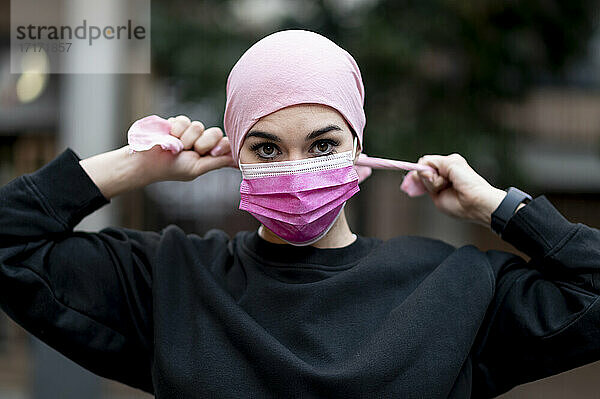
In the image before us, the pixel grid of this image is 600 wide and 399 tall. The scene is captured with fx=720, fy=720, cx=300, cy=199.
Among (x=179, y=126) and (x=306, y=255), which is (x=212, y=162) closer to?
(x=179, y=126)

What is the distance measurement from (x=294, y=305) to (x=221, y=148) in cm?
54

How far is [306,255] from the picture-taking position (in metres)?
2.00

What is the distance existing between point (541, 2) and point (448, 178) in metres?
3.54

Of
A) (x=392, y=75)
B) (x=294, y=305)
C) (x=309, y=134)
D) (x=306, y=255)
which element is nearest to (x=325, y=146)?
(x=309, y=134)

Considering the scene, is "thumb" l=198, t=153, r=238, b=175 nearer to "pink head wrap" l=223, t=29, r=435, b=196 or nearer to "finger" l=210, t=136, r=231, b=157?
"finger" l=210, t=136, r=231, b=157

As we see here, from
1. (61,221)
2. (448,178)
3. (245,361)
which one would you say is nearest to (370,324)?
(245,361)

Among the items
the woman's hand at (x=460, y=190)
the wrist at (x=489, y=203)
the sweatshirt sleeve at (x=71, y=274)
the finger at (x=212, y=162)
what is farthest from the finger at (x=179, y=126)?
the wrist at (x=489, y=203)

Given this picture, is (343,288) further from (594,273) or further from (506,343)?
(594,273)

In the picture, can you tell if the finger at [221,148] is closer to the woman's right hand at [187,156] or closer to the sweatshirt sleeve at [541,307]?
the woman's right hand at [187,156]

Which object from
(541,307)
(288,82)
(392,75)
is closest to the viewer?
(288,82)

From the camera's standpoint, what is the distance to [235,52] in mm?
5113

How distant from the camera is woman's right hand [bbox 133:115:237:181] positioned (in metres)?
2.11

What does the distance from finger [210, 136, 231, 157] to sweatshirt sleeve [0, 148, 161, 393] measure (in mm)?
341

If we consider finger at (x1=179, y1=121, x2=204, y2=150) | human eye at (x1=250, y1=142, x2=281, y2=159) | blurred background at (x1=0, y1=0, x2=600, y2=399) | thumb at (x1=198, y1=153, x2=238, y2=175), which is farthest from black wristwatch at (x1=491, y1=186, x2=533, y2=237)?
blurred background at (x1=0, y1=0, x2=600, y2=399)
